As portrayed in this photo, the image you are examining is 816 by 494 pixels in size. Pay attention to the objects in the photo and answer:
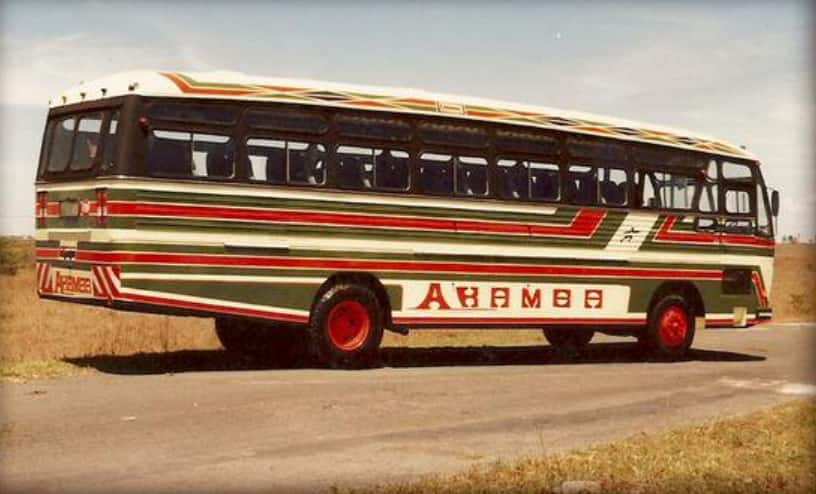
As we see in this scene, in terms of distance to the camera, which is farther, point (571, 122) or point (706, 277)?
point (706, 277)

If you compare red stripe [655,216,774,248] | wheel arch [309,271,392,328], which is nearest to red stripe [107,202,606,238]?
wheel arch [309,271,392,328]

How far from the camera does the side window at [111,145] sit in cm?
1258

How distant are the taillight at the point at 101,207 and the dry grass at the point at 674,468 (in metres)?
6.41

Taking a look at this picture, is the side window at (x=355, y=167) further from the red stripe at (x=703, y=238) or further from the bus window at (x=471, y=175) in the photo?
the red stripe at (x=703, y=238)

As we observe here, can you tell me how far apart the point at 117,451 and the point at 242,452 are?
2.96 ft

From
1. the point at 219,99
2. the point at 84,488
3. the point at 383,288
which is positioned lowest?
the point at 84,488

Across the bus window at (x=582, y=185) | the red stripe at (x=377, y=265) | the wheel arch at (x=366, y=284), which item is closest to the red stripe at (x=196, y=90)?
the red stripe at (x=377, y=265)

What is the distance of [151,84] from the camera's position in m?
12.7

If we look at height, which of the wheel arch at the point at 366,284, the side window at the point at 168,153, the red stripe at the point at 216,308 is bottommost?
the red stripe at the point at 216,308

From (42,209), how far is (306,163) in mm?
3207

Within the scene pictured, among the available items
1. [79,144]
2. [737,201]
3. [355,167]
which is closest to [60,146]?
[79,144]

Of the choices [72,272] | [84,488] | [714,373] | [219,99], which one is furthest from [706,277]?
[84,488]

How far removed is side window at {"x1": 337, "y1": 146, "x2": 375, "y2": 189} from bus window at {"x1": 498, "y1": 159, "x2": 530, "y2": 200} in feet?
6.86

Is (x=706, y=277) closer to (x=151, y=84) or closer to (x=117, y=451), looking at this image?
(x=151, y=84)
